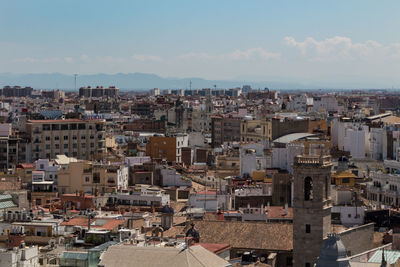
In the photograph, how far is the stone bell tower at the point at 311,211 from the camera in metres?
32.8

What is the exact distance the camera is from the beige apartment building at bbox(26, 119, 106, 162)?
76188 millimetres

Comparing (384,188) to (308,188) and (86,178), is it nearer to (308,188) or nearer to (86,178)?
(86,178)

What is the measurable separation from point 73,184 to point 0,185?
4445 mm

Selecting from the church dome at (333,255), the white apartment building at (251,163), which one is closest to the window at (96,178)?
the white apartment building at (251,163)

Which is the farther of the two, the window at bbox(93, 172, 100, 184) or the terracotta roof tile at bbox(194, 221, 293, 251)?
the window at bbox(93, 172, 100, 184)

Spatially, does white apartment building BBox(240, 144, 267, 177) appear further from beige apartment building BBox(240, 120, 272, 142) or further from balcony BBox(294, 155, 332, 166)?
balcony BBox(294, 155, 332, 166)

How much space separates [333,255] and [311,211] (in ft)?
31.8

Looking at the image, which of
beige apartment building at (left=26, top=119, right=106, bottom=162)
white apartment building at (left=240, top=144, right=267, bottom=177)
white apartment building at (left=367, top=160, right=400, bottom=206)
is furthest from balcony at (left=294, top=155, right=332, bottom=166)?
beige apartment building at (left=26, top=119, right=106, bottom=162)

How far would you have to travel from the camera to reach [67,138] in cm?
7800

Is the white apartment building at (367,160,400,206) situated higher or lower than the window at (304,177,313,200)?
lower

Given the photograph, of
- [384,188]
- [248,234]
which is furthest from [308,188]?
[384,188]

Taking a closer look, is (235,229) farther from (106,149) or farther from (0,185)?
(106,149)

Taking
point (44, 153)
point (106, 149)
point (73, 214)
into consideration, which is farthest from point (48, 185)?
point (106, 149)

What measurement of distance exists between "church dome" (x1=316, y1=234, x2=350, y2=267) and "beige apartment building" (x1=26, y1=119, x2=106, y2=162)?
178 ft
